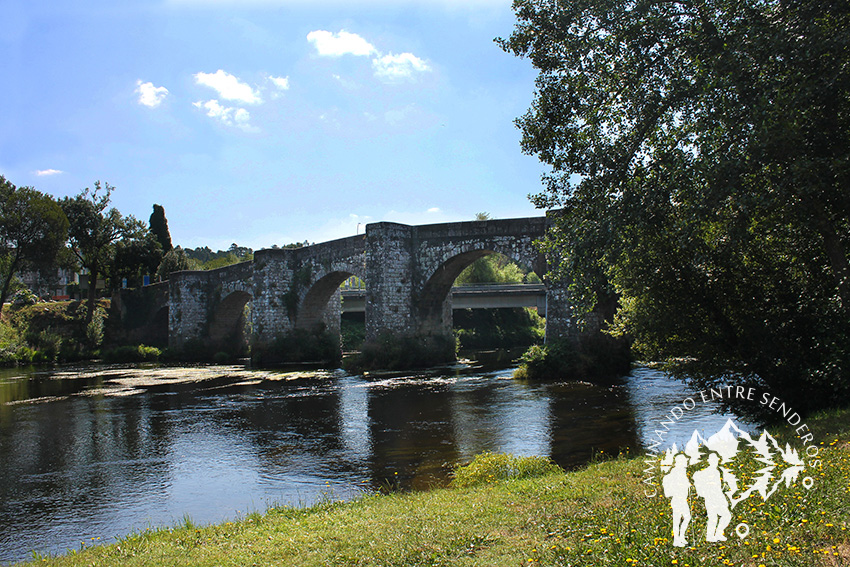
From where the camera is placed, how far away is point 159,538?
262 inches

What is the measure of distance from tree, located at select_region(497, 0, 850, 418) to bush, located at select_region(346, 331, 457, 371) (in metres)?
14.6

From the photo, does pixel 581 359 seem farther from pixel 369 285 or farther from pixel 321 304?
pixel 321 304

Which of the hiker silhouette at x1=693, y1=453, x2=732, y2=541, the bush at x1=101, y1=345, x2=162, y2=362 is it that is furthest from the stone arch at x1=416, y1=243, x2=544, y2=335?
the bush at x1=101, y1=345, x2=162, y2=362

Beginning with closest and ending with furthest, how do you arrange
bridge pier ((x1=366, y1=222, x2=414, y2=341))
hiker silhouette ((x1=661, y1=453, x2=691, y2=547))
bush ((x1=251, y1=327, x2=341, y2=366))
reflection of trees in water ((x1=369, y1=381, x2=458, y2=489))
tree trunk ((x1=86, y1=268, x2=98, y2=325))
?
1. hiker silhouette ((x1=661, y1=453, x2=691, y2=547))
2. reflection of trees in water ((x1=369, y1=381, x2=458, y2=489))
3. bridge pier ((x1=366, y1=222, x2=414, y2=341))
4. bush ((x1=251, y1=327, x2=341, y2=366))
5. tree trunk ((x1=86, y1=268, x2=98, y2=325))

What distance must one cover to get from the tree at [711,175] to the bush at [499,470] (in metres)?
3.06

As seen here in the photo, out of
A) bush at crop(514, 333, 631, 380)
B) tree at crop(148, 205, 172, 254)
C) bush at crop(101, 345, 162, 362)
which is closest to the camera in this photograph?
bush at crop(514, 333, 631, 380)

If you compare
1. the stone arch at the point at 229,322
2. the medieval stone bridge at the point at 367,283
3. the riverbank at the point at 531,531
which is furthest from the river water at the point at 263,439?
the stone arch at the point at 229,322

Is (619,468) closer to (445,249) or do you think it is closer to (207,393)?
(207,393)

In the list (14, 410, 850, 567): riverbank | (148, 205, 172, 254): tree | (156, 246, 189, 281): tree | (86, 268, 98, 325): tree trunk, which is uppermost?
(148, 205, 172, 254): tree

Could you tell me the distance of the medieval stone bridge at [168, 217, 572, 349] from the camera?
24.0 metres

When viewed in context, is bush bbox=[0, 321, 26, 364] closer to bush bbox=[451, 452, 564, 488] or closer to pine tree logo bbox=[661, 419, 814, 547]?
bush bbox=[451, 452, 564, 488]

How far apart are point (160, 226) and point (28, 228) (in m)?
16.6

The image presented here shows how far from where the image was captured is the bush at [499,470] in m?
8.31

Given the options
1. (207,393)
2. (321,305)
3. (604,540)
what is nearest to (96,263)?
(321,305)
